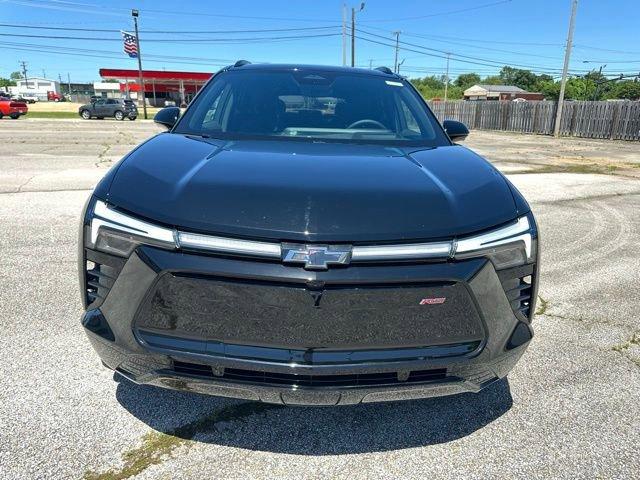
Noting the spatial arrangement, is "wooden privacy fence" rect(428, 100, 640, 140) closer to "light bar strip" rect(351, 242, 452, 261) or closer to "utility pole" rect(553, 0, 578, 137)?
"utility pole" rect(553, 0, 578, 137)

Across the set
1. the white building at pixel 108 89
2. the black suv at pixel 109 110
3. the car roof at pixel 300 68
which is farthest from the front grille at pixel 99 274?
the white building at pixel 108 89

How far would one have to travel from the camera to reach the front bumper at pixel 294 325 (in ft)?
5.50

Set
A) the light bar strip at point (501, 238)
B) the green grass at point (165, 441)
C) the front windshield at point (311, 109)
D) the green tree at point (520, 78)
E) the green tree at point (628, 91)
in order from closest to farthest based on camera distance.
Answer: the light bar strip at point (501, 238)
the green grass at point (165, 441)
the front windshield at point (311, 109)
the green tree at point (628, 91)
the green tree at point (520, 78)

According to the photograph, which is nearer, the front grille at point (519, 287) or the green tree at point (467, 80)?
the front grille at point (519, 287)

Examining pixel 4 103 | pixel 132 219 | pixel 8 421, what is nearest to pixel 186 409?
pixel 8 421

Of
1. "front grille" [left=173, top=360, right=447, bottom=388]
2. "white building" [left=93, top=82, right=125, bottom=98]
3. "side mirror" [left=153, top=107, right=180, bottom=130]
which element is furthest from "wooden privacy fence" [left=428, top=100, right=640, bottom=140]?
"white building" [left=93, top=82, right=125, bottom=98]

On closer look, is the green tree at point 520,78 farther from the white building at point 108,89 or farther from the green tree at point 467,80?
the white building at point 108,89

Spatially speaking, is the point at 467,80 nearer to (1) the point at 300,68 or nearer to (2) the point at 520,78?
(2) the point at 520,78

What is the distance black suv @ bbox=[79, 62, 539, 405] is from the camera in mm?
1677

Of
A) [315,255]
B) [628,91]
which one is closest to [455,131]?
[315,255]

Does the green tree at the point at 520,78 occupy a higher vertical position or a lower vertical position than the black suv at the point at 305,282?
higher

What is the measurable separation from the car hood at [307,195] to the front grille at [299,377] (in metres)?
0.51

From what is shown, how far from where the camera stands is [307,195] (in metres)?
1.79

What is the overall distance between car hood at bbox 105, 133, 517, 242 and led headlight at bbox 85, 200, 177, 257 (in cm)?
4
